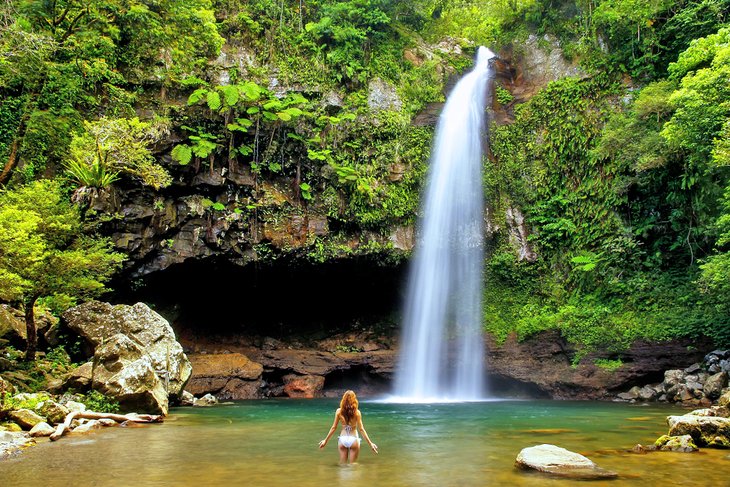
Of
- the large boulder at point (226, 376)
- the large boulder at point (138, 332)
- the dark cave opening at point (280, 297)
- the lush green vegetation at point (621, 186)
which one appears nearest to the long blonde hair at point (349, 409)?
the large boulder at point (138, 332)

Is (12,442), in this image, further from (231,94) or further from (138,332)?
(231,94)

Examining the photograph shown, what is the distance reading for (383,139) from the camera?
23109 millimetres

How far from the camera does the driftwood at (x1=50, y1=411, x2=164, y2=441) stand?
29.1 feet

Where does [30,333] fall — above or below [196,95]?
below

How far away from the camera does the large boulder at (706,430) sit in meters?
7.82

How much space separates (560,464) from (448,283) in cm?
1633

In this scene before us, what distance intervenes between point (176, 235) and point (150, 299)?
3321mm

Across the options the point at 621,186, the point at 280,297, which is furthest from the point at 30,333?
the point at 621,186

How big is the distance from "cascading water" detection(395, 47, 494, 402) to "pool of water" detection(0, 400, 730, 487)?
862 cm

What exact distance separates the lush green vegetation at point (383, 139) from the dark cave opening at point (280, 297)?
1113mm

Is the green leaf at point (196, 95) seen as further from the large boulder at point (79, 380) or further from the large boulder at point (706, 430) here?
the large boulder at point (706, 430)

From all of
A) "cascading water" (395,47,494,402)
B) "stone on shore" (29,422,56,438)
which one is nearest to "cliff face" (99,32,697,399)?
"cascading water" (395,47,494,402)

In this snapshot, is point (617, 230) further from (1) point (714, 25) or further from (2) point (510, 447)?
(2) point (510, 447)

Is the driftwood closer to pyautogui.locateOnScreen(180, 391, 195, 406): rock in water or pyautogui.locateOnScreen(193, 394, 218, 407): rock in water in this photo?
pyautogui.locateOnScreen(180, 391, 195, 406): rock in water
